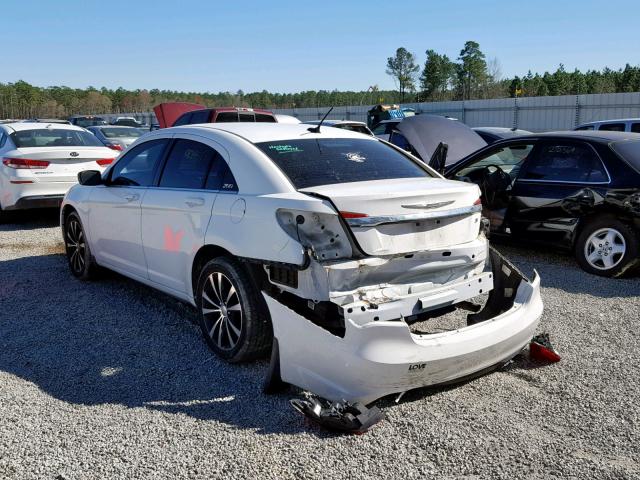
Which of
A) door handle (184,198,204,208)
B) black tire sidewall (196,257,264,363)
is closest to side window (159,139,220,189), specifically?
door handle (184,198,204,208)

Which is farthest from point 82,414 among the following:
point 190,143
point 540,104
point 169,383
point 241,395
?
point 540,104

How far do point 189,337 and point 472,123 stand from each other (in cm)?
2914

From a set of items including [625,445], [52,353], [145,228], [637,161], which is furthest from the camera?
[637,161]

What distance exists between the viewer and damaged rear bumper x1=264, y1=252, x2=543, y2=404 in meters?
3.21

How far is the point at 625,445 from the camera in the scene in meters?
3.15

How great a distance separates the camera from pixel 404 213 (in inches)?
141

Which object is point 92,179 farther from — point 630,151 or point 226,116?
point 226,116

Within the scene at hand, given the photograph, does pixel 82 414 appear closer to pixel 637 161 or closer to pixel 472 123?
pixel 637 161

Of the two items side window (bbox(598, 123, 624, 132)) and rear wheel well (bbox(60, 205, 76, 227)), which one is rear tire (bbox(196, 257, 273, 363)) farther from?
side window (bbox(598, 123, 624, 132))

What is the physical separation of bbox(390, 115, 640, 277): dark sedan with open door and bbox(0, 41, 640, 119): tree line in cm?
4050

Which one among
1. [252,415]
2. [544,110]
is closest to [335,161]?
[252,415]

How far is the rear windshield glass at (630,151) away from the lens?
6.32 m

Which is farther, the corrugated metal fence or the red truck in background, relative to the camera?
the corrugated metal fence

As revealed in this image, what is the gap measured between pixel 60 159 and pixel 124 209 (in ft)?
15.7
